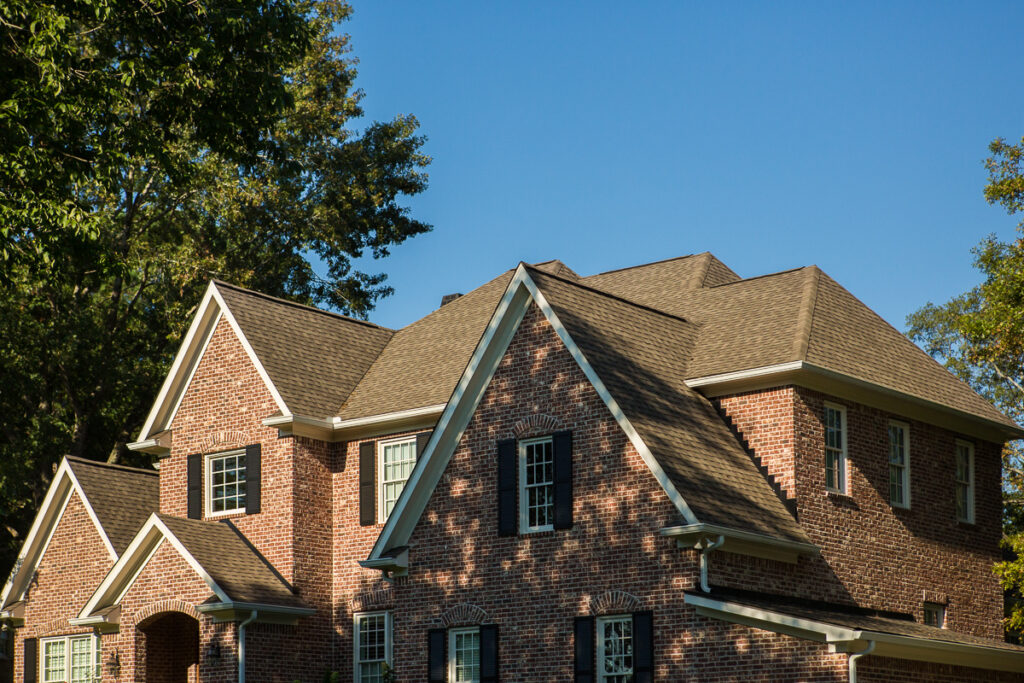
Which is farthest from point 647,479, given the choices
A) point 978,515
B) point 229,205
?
point 229,205

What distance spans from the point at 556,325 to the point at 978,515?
11.4 metres

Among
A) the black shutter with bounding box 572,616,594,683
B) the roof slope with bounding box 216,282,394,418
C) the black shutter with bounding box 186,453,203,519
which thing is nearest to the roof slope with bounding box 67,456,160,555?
the black shutter with bounding box 186,453,203,519

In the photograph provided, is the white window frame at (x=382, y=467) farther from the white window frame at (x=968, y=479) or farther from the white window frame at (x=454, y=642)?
the white window frame at (x=968, y=479)

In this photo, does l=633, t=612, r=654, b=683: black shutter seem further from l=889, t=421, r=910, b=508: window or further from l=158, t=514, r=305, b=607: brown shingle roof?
l=158, t=514, r=305, b=607: brown shingle roof

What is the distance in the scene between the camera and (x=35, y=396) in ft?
144

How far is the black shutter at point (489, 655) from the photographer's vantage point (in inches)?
972

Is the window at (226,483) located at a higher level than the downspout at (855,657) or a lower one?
higher

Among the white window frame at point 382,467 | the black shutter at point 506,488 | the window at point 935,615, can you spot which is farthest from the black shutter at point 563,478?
the window at point 935,615

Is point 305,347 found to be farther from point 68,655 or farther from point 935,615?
point 935,615

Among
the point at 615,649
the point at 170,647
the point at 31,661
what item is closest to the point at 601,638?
the point at 615,649

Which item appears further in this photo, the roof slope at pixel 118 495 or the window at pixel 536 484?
the roof slope at pixel 118 495

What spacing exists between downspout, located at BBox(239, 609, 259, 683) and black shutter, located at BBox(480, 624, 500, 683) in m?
5.41

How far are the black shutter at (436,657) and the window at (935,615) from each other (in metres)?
9.82

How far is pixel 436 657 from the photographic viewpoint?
25562mm
